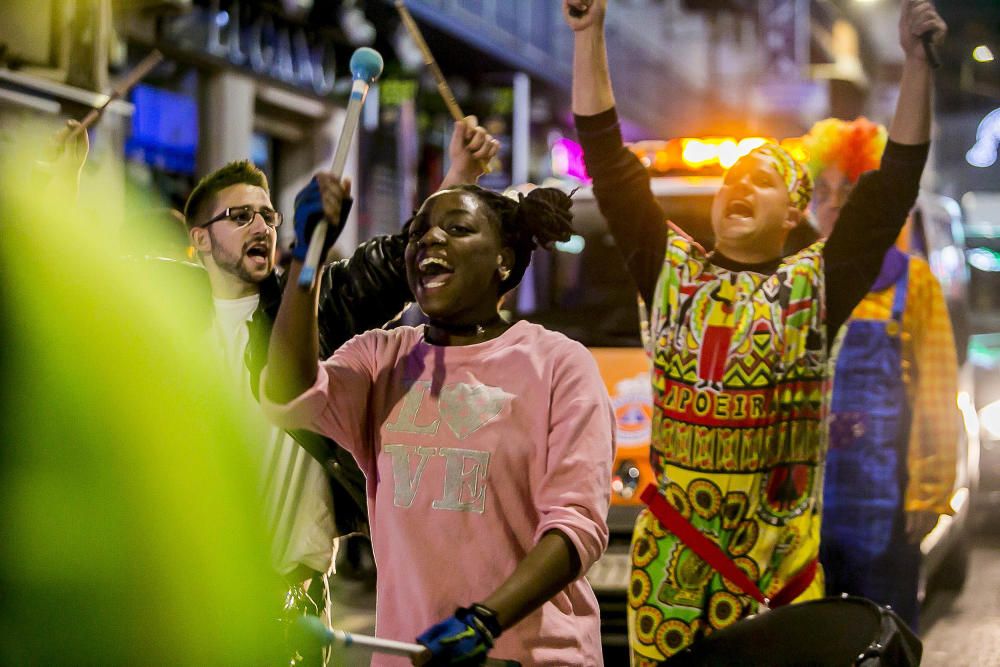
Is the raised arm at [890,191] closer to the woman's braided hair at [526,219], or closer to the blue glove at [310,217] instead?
the woman's braided hair at [526,219]

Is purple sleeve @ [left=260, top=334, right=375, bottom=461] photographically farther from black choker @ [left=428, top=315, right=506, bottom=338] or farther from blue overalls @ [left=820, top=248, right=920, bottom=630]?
blue overalls @ [left=820, top=248, right=920, bottom=630]

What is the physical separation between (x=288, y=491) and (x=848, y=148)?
276 cm

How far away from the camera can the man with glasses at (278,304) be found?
3242 millimetres

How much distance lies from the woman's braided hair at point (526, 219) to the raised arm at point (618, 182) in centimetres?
97

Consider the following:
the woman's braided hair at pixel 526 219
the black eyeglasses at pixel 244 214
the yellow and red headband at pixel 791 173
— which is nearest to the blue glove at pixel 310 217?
the woman's braided hair at pixel 526 219

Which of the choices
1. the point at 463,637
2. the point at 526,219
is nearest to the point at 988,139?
the point at 526,219

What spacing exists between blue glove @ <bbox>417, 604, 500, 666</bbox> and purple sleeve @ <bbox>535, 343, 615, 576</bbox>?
23cm

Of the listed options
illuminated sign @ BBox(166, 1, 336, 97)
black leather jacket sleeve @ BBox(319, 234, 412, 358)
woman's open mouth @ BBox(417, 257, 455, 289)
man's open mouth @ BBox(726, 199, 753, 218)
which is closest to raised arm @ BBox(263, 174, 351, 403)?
woman's open mouth @ BBox(417, 257, 455, 289)

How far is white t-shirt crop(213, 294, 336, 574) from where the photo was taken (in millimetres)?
3314

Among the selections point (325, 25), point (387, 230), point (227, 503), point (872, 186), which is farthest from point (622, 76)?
point (227, 503)

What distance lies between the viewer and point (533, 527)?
100 inches

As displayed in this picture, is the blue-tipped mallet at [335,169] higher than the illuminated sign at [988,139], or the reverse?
the illuminated sign at [988,139]

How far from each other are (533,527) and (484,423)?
202 millimetres

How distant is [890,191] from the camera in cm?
366
